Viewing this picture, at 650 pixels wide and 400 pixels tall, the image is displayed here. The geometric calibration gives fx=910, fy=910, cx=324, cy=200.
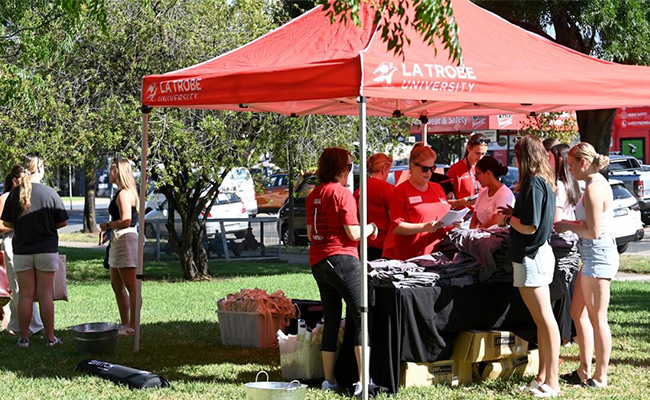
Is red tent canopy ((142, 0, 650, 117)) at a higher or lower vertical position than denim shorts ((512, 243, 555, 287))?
higher

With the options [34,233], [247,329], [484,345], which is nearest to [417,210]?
[484,345]

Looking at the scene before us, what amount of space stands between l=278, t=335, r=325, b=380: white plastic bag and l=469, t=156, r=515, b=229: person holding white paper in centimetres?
174

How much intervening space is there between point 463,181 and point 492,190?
1.95 metres

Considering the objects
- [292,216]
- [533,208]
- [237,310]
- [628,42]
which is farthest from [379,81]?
[292,216]

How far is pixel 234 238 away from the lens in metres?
17.5

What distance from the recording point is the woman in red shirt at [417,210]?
718cm

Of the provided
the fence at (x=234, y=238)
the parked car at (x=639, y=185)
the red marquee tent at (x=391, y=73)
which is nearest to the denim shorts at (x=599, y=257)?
the red marquee tent at (x=391, y=73)

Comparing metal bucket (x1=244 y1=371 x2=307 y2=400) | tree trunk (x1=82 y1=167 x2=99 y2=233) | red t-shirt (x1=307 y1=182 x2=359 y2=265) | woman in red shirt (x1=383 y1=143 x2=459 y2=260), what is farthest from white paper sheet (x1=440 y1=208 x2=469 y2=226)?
tree trunk (x1=82 y1=167 x2=99 y2=233)

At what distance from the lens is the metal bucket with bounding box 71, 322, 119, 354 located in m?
8.32

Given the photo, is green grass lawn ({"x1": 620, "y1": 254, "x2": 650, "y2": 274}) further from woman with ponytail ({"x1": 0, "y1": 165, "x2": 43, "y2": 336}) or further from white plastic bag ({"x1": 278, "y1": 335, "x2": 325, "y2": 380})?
woman with ponytail ({"x1": 0, "y1": 165, "x2": 43, "y2": 336})

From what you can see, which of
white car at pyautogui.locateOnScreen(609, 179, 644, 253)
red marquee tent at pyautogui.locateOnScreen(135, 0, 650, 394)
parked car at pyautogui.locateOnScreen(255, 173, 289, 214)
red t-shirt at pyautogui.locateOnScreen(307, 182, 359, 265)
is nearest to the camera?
red marquee tent at pyautogui.locateOnScreen(135, 0, 650, 394)

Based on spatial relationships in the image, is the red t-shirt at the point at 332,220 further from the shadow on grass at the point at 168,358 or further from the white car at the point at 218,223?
the white car at the point at 218,223

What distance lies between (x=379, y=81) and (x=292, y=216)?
14.9 meters

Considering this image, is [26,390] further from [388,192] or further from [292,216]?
[292,216]
